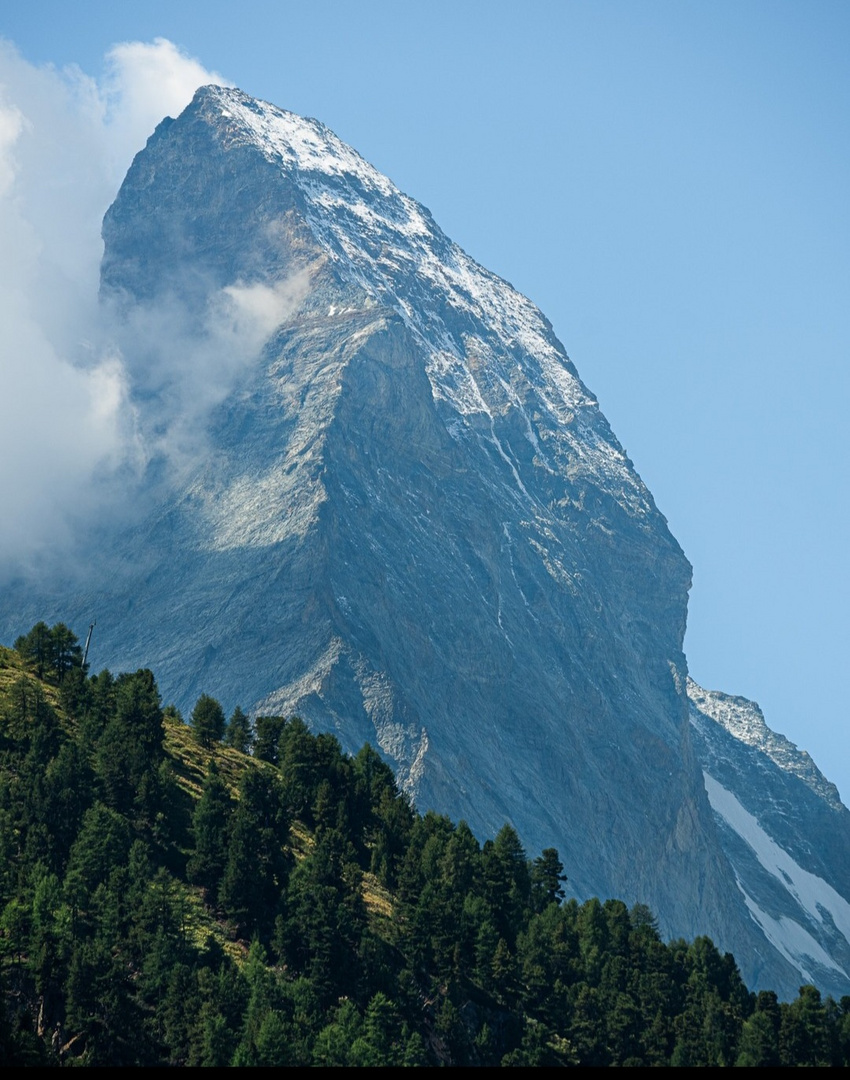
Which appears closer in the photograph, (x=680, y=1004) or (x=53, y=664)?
(x=680, y=1004)

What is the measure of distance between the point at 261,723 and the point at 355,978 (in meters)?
46.0

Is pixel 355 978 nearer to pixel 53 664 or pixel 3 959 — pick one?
pixel 3 959

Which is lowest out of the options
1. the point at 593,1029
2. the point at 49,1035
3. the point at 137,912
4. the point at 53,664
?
the point at 49,1035

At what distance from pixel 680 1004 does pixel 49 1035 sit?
175ft

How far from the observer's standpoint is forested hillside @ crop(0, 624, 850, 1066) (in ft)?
368

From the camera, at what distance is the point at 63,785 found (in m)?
131


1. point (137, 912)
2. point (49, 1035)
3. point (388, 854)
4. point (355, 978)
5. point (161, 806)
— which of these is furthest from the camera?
point (388, 854)

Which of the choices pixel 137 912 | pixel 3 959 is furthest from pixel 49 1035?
pixel 137 912

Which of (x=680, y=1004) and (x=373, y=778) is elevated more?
(x=373, y=778)

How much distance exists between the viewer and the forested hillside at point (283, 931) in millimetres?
112250

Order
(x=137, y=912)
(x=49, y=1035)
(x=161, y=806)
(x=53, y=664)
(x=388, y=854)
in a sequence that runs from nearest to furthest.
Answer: (x=49, y=1035) → (x=137, y=912) → (x=161, y=806) → (x=388, y=854) → (x=53, y=664)

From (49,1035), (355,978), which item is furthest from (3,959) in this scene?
(355,978)

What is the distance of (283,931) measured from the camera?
420 ft

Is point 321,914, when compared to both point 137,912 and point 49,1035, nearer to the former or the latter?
point 137,912
